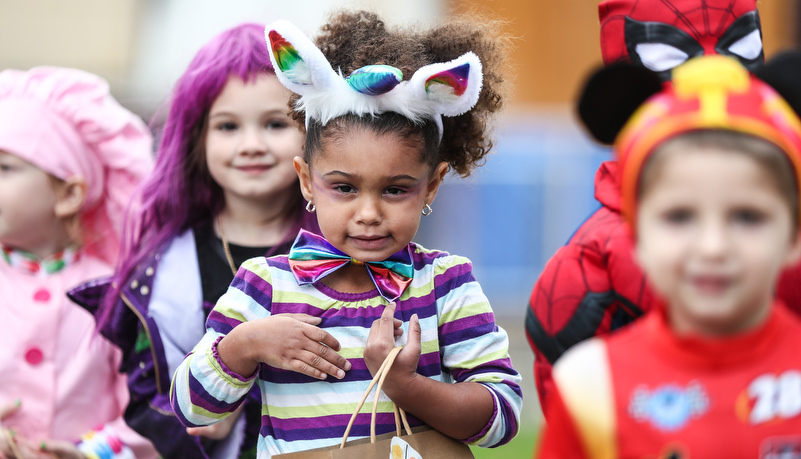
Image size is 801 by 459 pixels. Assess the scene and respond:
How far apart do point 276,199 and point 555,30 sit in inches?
267

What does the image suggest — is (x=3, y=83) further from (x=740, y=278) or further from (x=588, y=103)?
(x=740, y=278)

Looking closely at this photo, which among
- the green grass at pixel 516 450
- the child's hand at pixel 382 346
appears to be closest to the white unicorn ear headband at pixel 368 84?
the child's hand at pixel 382 346

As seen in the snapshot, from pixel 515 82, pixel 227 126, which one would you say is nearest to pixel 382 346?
pixel 227 126

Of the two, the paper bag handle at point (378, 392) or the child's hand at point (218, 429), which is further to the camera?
the child's hand at point (218, 429)

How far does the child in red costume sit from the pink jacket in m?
2.21

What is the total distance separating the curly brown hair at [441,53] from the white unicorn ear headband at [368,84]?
85mm

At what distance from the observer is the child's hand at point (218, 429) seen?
299 centimetres

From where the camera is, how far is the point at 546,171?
8328 millimetres

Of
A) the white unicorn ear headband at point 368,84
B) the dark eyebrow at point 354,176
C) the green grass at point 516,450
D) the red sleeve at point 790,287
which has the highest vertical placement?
the white unicorn ear headband at point 368,84

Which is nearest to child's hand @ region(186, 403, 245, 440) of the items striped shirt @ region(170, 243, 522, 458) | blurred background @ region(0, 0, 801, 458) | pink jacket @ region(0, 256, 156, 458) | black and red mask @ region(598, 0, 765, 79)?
pink jacket @ region(0, 256, 156, 458)

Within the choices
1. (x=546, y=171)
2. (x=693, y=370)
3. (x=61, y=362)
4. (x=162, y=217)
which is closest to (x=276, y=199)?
(x=162, y=217)

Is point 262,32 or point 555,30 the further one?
point 555,30

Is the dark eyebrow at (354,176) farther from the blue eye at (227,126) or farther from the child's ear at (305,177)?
the blue eye at (227,126)

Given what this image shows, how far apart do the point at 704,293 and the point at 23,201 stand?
107 inches
